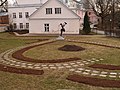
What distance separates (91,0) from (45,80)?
4730 centimetres

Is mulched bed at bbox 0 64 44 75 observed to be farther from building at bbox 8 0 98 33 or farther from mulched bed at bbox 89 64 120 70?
building at bbox 8 0 98 33

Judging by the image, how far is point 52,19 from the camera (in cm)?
3884

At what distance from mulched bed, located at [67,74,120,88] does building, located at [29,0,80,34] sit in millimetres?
27748

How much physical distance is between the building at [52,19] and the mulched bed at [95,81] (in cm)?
2775

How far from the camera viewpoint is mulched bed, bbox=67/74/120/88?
A: 392 inches

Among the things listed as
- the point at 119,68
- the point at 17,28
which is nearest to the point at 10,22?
the point at 17,28

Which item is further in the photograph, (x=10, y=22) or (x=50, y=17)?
(x=10, y=22)

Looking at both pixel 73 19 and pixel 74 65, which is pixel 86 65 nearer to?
pixel 74 65

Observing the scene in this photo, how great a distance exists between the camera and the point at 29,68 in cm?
1314

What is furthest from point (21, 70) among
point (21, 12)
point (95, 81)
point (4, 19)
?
point (4, 19)

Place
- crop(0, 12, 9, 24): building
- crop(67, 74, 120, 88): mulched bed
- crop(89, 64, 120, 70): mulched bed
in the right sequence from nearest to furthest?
crop(67, 74, 120, 88): mulched bed → crop(89, 64, 120, 70): mulched bed → crop(0, 12, 9, 24): building

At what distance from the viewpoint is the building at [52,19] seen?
1509 inches

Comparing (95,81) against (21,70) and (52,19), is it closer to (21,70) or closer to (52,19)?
(21,70)

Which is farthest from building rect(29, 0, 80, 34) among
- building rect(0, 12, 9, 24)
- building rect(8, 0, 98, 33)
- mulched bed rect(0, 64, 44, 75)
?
mulched bed rect(0, 64, 44, 75)
